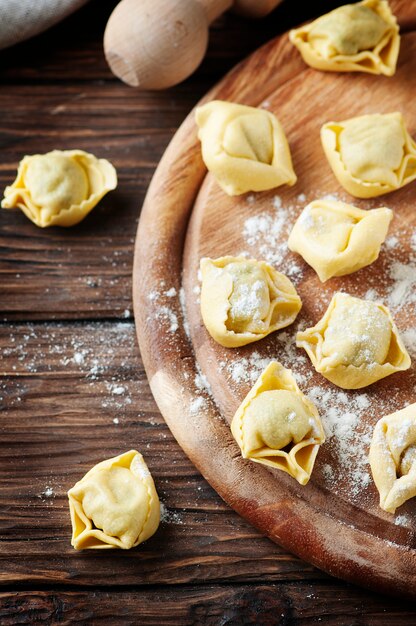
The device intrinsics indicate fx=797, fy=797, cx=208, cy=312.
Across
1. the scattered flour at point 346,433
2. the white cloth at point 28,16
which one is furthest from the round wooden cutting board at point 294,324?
the white cloth at point 28,16

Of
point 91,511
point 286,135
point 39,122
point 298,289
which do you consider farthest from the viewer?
point 39,122

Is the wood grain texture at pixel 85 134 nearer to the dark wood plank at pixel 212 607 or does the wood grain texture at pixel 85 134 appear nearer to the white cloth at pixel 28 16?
the white cloth at pixel 28 16

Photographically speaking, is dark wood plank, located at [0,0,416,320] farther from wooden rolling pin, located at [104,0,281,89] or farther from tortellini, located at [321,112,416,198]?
tortellini, located at [321,112,416,198]

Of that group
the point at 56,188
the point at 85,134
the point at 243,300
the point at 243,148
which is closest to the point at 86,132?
the point at 85,134

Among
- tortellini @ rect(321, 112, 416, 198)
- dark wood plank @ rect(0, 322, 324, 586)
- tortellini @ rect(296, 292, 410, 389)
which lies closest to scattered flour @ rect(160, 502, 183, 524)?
dark wood plank @ rect(0, 322, 324, 586)

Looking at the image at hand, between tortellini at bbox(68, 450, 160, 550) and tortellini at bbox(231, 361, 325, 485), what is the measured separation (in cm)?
22

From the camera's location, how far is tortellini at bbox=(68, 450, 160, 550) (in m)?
1.58

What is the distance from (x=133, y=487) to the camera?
5.32ft

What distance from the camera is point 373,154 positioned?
1742mm

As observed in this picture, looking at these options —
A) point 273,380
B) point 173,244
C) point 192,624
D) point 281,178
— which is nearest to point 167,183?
point 173,244

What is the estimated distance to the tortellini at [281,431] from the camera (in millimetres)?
1560

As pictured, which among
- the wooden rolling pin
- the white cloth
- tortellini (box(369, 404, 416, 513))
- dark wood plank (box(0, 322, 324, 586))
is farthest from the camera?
the white cloth

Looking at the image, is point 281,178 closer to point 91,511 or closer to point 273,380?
point 273,380

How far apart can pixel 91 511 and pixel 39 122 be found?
1.00m
